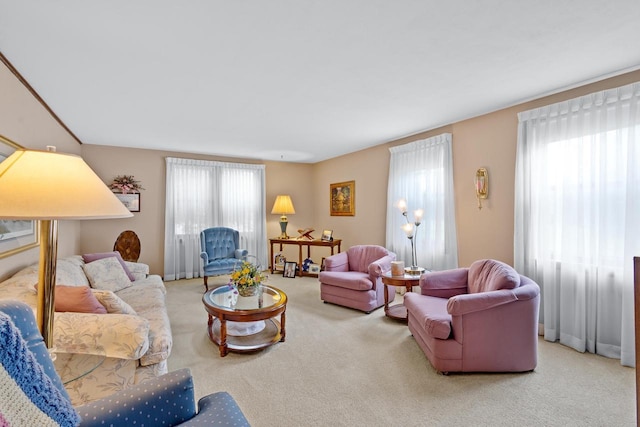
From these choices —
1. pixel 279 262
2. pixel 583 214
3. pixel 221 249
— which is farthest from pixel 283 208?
pixel 583 214

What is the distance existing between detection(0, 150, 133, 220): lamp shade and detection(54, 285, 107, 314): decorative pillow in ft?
3.80

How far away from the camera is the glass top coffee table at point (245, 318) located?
8.59 feet

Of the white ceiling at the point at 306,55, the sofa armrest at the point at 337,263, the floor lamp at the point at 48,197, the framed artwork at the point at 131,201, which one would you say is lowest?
the sofa armrest at the point at 337,263

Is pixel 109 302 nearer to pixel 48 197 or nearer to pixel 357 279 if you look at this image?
pixel 48 197

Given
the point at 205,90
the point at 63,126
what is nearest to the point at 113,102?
the point at 205,90

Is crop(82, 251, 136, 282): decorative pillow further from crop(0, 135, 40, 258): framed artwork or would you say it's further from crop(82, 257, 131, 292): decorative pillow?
crop(0, 135, 40, 258): framed artwork

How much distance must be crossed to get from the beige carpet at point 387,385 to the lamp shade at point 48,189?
63.3 inches

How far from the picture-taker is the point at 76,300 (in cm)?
190

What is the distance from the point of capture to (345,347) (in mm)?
Answer: 2779

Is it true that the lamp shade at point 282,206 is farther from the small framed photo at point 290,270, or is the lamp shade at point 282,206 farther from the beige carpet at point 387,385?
the beige carpet at point 387,385

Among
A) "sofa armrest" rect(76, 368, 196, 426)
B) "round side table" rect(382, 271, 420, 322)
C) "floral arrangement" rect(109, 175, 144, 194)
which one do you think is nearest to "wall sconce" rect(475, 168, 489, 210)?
"round side table" rect(382, 271, 420, 322)

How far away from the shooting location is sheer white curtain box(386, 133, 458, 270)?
3.85 meters

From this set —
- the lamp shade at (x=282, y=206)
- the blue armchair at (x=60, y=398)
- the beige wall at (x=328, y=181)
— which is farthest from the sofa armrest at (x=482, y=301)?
the lamp shade at (x=282, y=206)

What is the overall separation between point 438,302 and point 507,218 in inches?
53.5
